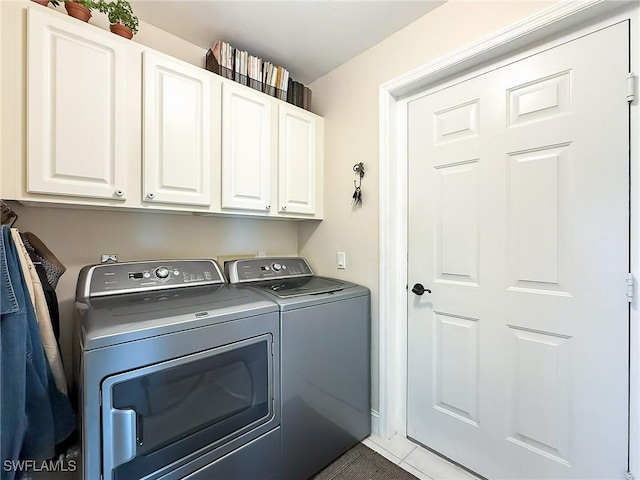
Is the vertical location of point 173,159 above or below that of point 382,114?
below

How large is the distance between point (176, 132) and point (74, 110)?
0.40 m

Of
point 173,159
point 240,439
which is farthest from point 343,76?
point 240,439

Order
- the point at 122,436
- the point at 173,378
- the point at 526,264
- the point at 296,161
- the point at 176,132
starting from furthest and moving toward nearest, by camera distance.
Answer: the point at 296,161, the point at 176,132, the point at 526,264, the point at 173,378, the point at 122,436

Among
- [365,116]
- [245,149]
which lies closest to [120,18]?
[245,149]

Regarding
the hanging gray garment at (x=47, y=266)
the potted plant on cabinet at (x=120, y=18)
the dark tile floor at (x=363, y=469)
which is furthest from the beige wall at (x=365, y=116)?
the hanging gray garment at (x=47, y=266)

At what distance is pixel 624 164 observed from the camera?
110cm

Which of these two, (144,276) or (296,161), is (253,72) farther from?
(144,276)

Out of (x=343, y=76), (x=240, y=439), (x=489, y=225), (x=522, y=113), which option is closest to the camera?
(x=240, y=439)

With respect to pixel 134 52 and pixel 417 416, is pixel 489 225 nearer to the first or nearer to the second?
pixel 417 416

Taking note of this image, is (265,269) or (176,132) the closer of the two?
(176,132)

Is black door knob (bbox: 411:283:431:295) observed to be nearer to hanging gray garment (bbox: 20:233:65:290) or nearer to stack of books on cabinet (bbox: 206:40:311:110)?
stack of books on cabinet (bbox: 206:40:311:110)

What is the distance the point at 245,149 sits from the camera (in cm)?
172

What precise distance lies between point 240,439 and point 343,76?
7.34 feet

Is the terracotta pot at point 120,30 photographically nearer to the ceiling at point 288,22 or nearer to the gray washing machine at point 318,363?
the ceiling at point 288,22
